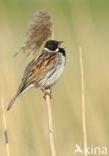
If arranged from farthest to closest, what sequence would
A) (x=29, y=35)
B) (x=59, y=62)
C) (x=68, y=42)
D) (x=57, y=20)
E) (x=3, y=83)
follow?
(x=57, y=20), (x=68, y=42), (x=59, y=62), (x=3, y=83), (x=29, y=35)

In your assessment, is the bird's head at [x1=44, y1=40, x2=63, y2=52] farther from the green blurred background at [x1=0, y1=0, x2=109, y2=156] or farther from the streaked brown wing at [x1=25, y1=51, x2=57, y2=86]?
the green blurred background at [x1=0, y1=0, x2=109, y2=156]

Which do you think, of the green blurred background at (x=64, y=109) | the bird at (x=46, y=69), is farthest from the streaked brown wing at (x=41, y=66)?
the green blurred background at (x=64, y=109)

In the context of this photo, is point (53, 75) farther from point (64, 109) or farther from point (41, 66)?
point (64, 109)

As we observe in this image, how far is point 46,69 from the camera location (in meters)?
5.54

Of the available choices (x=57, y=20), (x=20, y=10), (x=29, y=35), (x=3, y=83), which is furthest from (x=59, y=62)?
(x=20, y=10)

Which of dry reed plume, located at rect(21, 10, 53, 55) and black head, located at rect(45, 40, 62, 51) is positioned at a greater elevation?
dry reed plume, located at rect(21, 10, 53, 55)

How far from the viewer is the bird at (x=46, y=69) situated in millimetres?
5410

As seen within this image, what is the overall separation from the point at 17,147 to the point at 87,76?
6.08ft

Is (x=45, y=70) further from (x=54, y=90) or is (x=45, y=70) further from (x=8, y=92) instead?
(x=54, y=90)

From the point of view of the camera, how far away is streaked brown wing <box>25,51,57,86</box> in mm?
5379

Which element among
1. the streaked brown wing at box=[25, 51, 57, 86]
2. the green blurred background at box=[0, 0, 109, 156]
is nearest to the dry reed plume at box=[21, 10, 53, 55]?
the green blurred background at box=[0, 0, 109, 156]

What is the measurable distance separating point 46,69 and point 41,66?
0.36 feet

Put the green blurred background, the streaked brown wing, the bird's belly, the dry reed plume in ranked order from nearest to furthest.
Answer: the dry reed plume, the green blurred background, the streaked brown wing, the bird's belly

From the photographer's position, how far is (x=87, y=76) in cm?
698
